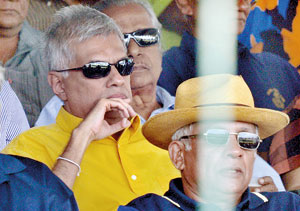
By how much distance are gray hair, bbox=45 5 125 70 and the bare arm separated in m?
0.30

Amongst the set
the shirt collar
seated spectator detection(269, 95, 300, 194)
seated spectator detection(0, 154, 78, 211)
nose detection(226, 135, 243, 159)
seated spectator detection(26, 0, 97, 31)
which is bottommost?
seated spectator detection(269, 95, 300, 194)

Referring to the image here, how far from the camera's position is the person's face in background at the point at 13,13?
3.29 meters

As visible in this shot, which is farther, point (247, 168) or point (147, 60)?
point (147, 60)

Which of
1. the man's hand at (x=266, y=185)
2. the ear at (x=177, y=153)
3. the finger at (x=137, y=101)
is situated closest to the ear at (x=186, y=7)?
the finger at (x=137, y=101)

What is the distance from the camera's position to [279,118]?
2.89 meters

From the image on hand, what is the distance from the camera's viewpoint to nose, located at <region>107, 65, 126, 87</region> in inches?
117

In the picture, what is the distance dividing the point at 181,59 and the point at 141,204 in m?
1.25

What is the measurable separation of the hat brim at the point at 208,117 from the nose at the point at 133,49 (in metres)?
0.55

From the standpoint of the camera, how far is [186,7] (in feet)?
12.2

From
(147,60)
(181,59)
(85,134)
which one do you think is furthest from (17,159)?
(181,59)

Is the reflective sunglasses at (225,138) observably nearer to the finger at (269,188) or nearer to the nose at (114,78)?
the nose at (114,78)

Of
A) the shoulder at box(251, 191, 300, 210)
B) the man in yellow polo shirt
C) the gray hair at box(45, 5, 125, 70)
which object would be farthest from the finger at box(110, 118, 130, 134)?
the shoulder at box(251, 191, 300, 210)

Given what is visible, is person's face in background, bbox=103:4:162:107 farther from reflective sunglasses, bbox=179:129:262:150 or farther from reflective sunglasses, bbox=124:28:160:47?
reflective sunglasses, bbox=179:129:262:150

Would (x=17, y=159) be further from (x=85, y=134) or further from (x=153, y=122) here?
(x=153, y=122)
